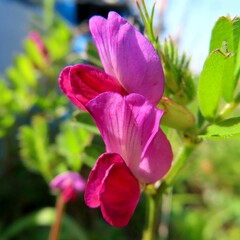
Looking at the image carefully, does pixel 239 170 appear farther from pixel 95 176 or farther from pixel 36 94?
pixel 95 176

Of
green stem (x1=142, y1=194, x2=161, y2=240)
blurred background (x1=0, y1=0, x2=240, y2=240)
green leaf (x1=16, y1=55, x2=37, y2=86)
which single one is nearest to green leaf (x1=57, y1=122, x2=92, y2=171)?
blurred background (x1=0, y1=0, x2=240, y2=240)

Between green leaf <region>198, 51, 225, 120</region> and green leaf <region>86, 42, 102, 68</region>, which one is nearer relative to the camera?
green leaf <region>198, 51, 225, 120</region>

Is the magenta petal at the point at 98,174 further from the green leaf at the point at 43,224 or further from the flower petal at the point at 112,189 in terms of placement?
the green leaf at the point at 43,224

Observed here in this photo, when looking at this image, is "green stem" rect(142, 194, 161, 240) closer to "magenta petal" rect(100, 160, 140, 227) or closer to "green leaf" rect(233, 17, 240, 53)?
"magenta petal" rect(100, 160, 140, 227)

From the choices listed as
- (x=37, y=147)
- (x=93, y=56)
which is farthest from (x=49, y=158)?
(x=93, y=56)

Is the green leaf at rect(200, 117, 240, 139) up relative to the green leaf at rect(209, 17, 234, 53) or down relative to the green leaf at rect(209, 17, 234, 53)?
down

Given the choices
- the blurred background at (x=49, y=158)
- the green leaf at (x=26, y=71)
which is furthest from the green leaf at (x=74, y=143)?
the green leaf at (x=26, y=71)

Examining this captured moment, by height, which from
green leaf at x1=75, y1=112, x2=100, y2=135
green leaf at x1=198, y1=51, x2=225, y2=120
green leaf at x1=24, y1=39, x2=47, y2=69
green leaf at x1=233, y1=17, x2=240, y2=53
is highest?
green leaf at x1=233, y1=17, x2=240, y2=53

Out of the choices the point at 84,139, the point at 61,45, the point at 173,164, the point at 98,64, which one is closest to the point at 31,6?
the point at 61,45
